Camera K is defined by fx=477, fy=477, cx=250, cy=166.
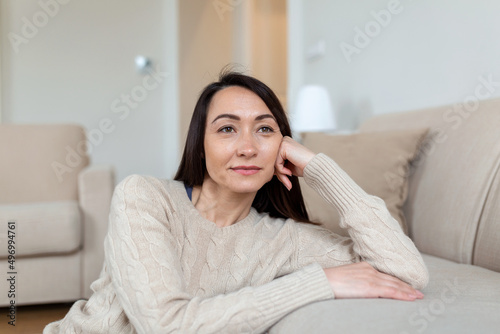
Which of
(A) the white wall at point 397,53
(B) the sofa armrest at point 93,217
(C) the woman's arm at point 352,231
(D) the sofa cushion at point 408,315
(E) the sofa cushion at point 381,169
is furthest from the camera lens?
(B) the sofa armrest at point 93,217

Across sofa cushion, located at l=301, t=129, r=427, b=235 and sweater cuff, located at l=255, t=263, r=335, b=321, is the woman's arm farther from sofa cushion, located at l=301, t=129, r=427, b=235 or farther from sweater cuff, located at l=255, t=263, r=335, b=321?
sofa cushion, located at l=301, t=129, r=427, b=235

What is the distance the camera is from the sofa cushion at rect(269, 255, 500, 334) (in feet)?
2.81

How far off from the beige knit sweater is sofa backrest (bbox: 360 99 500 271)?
45cm

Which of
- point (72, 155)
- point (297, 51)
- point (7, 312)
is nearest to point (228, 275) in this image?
point (7, 312)

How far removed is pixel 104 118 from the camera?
463 centimetres

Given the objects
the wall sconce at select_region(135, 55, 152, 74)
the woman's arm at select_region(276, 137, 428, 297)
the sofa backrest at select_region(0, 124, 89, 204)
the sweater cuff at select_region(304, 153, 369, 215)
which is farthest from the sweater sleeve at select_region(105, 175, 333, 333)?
the wall sconce at select_region(135, 55, 152, 74)

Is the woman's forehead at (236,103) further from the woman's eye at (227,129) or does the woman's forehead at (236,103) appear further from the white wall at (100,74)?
the white wall at (100,74)

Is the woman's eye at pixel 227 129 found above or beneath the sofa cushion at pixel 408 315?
above

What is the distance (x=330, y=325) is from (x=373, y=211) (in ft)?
1.27

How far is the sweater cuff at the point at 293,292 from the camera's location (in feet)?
3.13

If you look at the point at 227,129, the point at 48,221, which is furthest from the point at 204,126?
the point at 48,221

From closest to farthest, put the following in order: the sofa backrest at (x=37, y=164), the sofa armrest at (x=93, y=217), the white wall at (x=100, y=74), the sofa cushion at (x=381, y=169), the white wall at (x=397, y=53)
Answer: the sofa cushion at (x=381, y=169), the white wall at (x=397, y=53), the sofa armrest at (x=93, y=217), the sofa backrest at (x=37, y=164), the white wall at (x=100, y=74)

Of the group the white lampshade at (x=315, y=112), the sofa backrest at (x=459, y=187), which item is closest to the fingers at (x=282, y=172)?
the sofa backrest at (x=459, y=187)

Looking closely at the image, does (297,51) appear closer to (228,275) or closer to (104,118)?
(104,118)
